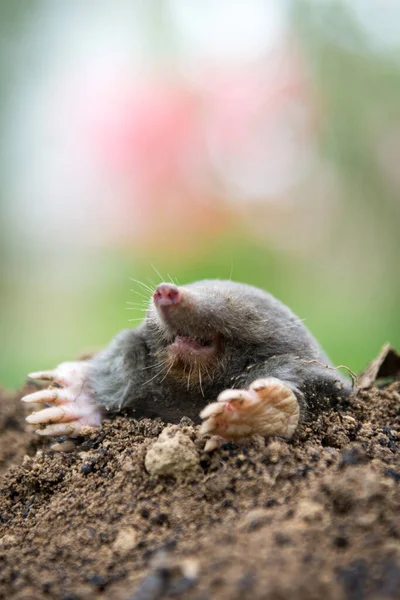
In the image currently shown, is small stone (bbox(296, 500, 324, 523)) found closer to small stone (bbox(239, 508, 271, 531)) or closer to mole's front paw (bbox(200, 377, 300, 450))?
small stone (bbox(239, 508, 271, 531))

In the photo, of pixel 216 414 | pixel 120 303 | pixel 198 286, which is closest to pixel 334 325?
pixel 120 303

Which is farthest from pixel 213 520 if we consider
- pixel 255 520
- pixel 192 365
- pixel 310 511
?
pixel 192 365

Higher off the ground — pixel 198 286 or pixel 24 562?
pixel 198 286

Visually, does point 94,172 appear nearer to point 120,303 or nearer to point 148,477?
point 120,303

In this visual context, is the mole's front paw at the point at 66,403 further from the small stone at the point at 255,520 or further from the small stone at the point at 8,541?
the small stone at the point at 255,520

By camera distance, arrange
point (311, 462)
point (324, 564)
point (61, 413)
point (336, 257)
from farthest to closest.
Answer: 1. point (336, 257)
2. point (61, 413)
3. point (311, 462)
4. point (324, 564)

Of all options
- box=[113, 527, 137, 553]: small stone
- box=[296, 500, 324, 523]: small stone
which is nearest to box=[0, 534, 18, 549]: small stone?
box=[113, 527, 137, 553]: small stone

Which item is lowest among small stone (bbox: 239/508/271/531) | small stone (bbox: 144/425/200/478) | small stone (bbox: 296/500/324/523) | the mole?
small stone (bbox: 296/500/324/523)
